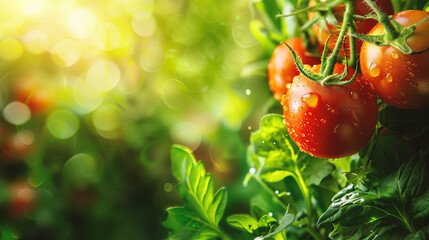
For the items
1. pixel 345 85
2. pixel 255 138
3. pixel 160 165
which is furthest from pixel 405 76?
pixel 160 165

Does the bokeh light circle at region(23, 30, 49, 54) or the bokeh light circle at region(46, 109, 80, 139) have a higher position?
the bokeh light circle at region(23, 30, 49, 54)

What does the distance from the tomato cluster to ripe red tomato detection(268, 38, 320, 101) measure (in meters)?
0.08

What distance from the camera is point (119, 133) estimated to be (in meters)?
0.74

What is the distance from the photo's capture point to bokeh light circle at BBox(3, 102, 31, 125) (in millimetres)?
739

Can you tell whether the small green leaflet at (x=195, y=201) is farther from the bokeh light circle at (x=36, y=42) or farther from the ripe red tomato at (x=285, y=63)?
the bokeh light circle at (x=36, y=42)

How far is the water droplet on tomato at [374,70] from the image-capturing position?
0.28 metres

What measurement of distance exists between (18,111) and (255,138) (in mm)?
540

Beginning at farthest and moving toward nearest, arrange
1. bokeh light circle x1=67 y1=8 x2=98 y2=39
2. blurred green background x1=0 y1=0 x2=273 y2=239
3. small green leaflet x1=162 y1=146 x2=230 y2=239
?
bokeh light circle x1=67 y1=8 x2=98 y2=39 → blurred green background x1=0 y1=0 x2=273 y2=239 → small green leaflet x1=162 y1=146 x2=230 y2=239

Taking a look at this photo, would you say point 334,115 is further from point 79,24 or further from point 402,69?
point 79,24

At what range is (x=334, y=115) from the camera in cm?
28

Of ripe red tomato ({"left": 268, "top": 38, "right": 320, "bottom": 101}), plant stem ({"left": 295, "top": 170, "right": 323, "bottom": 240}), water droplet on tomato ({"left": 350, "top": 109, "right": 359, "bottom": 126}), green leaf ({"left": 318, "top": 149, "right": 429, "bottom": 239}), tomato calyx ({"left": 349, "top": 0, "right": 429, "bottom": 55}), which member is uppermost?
tomato calyx ({"left": 349, "top": 0, "right": 429, "bottom": 55})

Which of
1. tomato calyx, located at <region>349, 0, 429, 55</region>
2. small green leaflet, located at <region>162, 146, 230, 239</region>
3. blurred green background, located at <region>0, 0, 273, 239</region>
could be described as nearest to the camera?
tomato calyx, located at <region>349, 0, 429, 55</region>

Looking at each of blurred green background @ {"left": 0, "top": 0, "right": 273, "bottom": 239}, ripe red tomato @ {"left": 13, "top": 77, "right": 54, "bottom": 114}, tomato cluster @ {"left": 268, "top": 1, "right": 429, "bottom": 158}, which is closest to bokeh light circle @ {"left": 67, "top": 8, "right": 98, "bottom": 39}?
blurred green background @ {"left": 0, "top": 0, "right": 273, "bottom": 239}

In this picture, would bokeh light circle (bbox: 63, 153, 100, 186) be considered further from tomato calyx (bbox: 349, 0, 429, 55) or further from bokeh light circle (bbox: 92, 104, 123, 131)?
tomato calyx (bbox: 349, 0, 429, 55)
